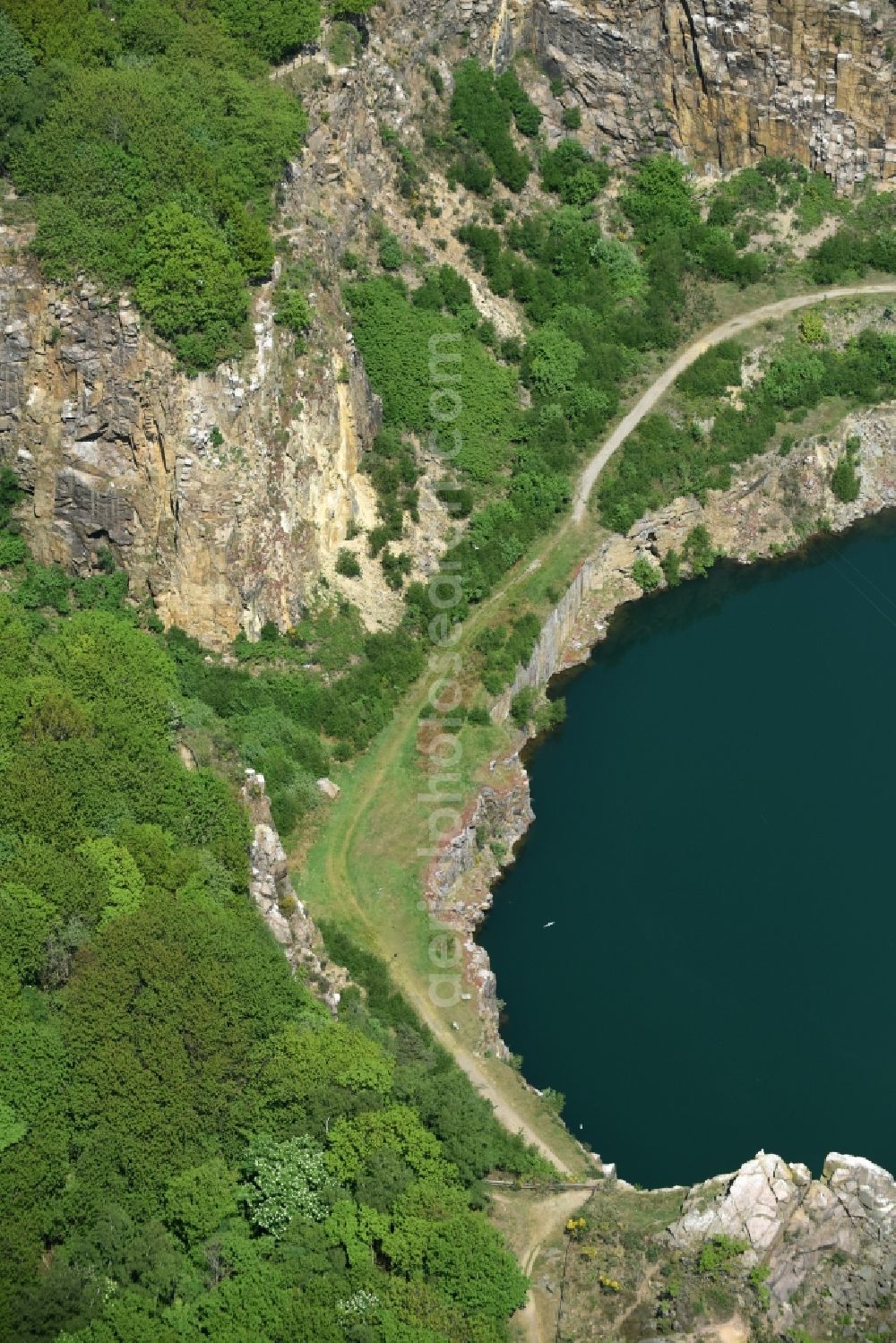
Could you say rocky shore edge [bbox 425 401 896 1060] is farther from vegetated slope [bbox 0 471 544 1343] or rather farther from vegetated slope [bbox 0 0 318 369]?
vegetated slope [bbox 0 0 318 369]

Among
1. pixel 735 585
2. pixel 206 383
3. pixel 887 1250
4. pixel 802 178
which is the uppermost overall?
pixel 206 383

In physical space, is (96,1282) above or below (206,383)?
below

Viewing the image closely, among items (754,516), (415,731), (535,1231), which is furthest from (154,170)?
(535,1231)

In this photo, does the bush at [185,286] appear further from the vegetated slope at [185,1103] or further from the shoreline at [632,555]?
the shoreline at [632,555]

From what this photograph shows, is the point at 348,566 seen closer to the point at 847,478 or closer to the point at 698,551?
the point at 698,551

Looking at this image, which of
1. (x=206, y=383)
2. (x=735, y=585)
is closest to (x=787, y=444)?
(x=735, y=585)

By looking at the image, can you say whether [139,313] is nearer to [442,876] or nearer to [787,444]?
[442,876]

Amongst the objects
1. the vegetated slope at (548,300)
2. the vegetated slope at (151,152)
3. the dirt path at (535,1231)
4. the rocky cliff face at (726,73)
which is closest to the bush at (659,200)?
the vegetated slope at (548,300)
